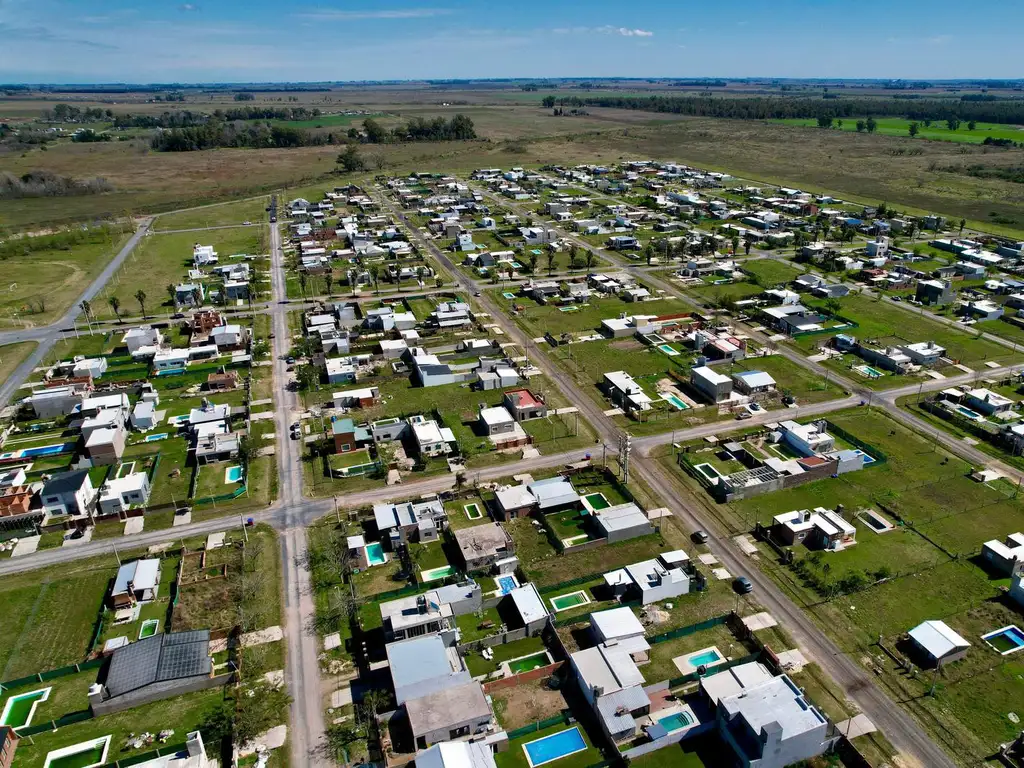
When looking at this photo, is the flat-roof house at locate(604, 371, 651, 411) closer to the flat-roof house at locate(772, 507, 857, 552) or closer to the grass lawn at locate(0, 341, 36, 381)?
the flat-roof house at locate(772, 507, 857, 552)

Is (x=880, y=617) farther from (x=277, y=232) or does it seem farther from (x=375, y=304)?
(x=277, y=232)

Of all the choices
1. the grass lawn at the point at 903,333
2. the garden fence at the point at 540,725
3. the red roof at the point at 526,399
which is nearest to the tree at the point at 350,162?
the grass lawn at the point at 903,333

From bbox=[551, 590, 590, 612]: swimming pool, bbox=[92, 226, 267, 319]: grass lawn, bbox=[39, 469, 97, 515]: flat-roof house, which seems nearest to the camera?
bbox=[551, 590, 590, 612]: swimming pool

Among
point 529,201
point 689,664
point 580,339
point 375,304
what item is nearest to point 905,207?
point 529,201

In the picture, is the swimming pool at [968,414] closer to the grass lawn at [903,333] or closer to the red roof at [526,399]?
the grass lawn at [903,333]

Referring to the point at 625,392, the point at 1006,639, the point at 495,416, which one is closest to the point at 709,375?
the point at 625,392

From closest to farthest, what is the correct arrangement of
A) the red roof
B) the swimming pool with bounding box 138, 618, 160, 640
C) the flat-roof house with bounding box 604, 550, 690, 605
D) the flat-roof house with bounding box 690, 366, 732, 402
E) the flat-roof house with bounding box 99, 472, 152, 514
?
Result: the swimming pool with bounding box 138, 618, 160, 640 < the flat-roof house with bounding box 604, 550, 690, 605 < the flat-roof house with bounding box 99, 472, 152, 514 < the red roof < the flat-roof house with bounding box 690, 366, 732, 402

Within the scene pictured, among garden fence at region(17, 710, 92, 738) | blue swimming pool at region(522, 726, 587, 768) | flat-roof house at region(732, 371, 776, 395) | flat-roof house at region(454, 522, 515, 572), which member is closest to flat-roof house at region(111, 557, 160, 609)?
garden fence at region(17, 710, 92, 738)

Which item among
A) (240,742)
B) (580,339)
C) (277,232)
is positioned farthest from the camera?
(277,232)
